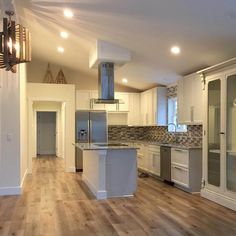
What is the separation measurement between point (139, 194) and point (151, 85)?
3.81 m

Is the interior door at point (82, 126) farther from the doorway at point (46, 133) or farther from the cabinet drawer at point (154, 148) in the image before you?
the doorway at point (46, 133)

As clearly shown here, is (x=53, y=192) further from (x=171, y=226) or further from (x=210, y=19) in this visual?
(x=210, y=19)

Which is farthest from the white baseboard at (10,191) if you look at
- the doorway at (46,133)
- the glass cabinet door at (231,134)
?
the doorway at (46,133)

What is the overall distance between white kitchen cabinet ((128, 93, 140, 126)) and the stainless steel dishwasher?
2519mm

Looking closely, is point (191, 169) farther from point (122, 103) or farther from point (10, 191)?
point (122, 103)

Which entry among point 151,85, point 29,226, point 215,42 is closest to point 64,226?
point 29,226

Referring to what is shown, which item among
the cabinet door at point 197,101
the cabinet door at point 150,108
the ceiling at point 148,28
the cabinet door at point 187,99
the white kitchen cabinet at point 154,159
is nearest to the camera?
the ceiling at point 148,28

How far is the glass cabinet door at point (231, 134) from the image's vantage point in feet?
15.2

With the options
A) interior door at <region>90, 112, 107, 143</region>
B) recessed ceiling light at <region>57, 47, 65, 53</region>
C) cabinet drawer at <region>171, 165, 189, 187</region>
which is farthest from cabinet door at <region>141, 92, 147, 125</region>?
recessed ceiling light at <region>57, 47, 65, 53</region>

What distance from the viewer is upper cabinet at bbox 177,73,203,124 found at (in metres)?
5.89

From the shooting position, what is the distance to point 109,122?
9.45m

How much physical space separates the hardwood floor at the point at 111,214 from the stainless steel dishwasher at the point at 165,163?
1.91ft

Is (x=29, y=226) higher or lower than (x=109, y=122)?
lower

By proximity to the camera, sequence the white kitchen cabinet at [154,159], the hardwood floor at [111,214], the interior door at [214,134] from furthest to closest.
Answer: the white kitchen cabinet at [154,159], the interior door at [214,134], the hardwood floor at [111,214]
